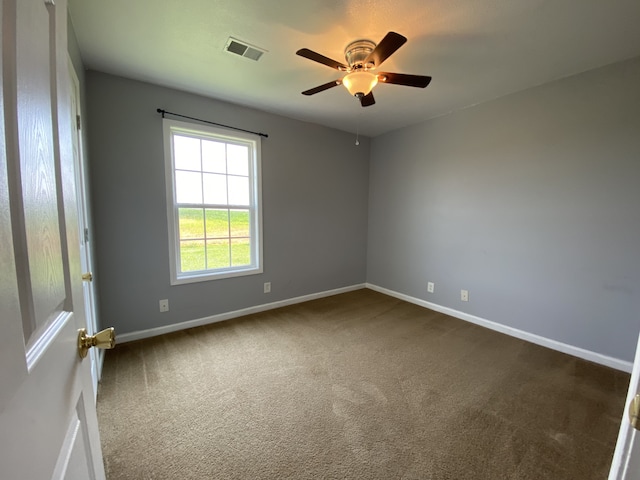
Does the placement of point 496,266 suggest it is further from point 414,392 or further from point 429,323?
point 414,392

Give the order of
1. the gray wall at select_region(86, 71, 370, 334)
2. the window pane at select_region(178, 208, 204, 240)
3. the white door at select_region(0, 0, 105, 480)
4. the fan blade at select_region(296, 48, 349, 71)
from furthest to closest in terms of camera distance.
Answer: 1. the window pane at select_region(178, 208, 204, 240)
2. the gray wall at select_region(86, 71, 370, 334)
3. the fan blade at select_region(296, 48, 349, 71)
4. the white door at select_region(0, 0, 105, 480)

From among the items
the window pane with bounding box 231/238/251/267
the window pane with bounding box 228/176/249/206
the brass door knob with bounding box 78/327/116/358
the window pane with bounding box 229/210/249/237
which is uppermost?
the window pane with bounding box 228/176/249/206

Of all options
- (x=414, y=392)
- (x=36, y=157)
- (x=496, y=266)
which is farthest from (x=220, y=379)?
(x=496, y=266)

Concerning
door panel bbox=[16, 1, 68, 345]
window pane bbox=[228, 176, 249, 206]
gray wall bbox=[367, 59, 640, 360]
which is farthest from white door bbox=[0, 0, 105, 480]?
gray wall bbox=[367, 59, 640, 360]

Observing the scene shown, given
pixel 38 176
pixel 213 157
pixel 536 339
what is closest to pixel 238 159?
pixel 213 157

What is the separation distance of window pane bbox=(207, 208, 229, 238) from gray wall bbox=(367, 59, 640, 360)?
2.47 metres

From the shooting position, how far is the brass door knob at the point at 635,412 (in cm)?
51

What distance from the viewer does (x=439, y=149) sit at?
3.40 meters

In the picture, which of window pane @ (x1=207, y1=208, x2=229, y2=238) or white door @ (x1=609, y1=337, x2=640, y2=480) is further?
window pane @ (x1=207, y1=208, x2=229, y2=238)

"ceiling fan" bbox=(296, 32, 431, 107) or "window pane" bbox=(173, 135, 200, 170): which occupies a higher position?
"ceiling fan" bbox=(296, 32, 431, 107)

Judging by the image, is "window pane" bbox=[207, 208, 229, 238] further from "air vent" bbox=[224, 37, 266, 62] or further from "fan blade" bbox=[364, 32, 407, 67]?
"fan blade" bbox=[364, 32, 407, 67]

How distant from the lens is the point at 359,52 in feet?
6.25

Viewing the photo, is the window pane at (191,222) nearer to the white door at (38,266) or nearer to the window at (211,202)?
the window at (211,202)

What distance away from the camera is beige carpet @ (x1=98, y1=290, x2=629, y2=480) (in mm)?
1415
